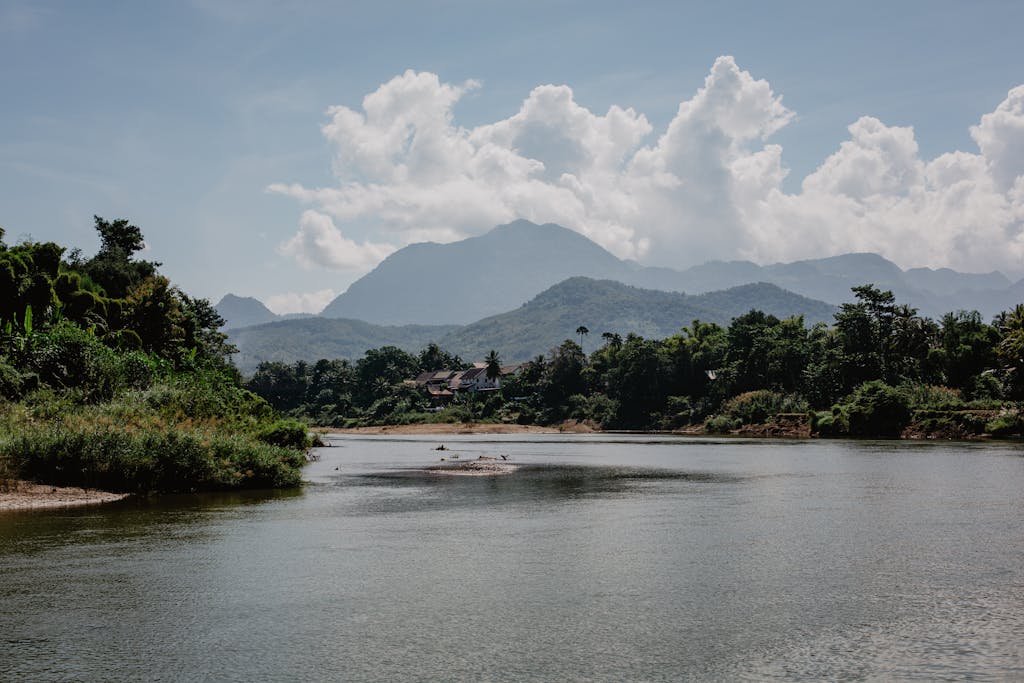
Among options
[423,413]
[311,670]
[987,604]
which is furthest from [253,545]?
[423,413]

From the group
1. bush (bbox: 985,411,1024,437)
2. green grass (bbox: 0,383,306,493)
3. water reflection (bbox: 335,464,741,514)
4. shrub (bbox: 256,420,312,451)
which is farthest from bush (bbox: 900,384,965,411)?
green grass (bbox: 0,383,306,493)

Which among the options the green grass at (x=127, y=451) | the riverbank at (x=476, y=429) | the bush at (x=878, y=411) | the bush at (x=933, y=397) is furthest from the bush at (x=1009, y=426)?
the riverbank at (x=476, y=429)

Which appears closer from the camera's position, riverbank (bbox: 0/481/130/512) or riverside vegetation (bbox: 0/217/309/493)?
riverbank (bbox: 0/481/130/512)

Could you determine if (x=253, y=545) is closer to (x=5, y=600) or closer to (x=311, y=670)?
(x=5, y=600)

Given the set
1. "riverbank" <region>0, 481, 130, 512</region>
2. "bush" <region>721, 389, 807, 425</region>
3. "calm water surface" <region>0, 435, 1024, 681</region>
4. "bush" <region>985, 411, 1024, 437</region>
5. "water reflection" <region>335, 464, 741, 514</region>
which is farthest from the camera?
"bush" <region>721, 389, 807, 425</region>

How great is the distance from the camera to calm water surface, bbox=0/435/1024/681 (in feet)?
41.3

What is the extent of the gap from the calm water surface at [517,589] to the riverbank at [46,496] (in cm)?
229

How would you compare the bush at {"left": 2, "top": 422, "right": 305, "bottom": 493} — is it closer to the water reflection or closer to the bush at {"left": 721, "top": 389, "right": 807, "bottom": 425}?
the water reflection

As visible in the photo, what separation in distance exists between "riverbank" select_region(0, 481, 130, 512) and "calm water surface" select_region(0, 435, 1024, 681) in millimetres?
2292

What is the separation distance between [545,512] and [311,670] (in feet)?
63.9

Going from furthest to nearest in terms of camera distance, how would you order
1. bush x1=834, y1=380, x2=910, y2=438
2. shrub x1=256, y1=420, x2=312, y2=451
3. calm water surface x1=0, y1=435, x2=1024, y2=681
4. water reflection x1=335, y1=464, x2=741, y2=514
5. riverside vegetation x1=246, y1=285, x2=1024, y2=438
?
bush x1=834, y1=380, x2=910, y2=438
riverside vegetation x1=246, y1=285, x2=1024, y2=438
shrub x1=256, y1=420, x2=312, y2=451
water reflection x1=335, y1=464, x2=741, y2=514
calm water surface x1=0, y1=435, x2=1024, y2=681

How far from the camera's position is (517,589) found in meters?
17.6

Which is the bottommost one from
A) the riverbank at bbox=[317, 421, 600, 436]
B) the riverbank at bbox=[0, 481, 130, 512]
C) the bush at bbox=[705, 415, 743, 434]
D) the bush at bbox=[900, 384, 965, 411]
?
the riverbank at bbox=[317, 421, 600, 436]

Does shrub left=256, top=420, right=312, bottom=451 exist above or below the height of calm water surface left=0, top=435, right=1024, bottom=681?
above
